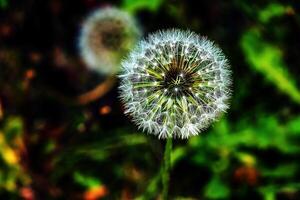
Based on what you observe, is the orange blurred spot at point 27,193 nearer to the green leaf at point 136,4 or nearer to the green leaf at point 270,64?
the green leaf at point 136,4

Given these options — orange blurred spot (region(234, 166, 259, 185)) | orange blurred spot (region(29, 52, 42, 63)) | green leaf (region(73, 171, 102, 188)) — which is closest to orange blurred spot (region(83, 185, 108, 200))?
green leaf (region(73, 171, 102, 188))

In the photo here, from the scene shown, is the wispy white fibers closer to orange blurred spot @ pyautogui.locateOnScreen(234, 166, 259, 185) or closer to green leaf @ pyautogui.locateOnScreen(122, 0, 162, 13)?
green leaf @ pyautogui.locateOnScreen(122, 0, 162, 13)

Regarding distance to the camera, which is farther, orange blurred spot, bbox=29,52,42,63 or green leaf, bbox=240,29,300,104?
orange blurred spot, bbox=29,52,42,63

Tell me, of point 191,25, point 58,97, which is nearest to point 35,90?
point 58,97

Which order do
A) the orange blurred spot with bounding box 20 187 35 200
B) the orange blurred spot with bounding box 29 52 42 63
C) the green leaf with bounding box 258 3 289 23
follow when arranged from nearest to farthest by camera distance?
the green leaf with bounding box 258 3 289 23 → the orange blurred spot with bounding box 20 187 35 200 → the orange blurred spot with bounding box 29 52 42 63

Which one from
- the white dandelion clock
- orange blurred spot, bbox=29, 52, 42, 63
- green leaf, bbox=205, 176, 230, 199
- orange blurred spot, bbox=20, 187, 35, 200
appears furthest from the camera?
orange blurred spot, bbox=29, 52, 42, 63

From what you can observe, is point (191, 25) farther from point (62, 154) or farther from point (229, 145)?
point (62, 154)

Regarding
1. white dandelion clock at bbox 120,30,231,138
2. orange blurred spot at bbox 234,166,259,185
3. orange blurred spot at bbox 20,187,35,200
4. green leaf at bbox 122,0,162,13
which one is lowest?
orange blurred spot at bbox 20,187,35,200
